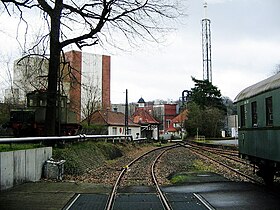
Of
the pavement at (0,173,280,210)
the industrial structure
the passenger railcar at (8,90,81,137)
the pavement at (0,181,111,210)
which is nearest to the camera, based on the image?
the pavement at (0,181,111,210)

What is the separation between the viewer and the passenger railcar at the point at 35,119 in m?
20.6

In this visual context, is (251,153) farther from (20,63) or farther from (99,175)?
(20,63)

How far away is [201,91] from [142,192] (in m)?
69.5

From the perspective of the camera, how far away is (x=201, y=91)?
7838 cm

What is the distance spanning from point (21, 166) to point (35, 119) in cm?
1134

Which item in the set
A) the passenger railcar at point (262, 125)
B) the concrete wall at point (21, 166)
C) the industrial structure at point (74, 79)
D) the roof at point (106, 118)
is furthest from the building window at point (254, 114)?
the roof at point (106, 118)

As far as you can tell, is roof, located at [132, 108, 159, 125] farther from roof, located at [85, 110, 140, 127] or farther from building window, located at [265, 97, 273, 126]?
building window, located at [265, 97, 273, 126]

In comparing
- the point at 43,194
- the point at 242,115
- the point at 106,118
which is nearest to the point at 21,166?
the point at 43,194

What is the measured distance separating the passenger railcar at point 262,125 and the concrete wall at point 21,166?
6247 millimetres

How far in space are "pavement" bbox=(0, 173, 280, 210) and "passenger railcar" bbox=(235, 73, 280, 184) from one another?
0.76 metres

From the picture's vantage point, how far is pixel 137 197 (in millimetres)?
9203

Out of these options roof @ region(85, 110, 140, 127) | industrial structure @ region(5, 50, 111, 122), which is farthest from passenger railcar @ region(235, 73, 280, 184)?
roof @ region(85, 110, 140, 127)

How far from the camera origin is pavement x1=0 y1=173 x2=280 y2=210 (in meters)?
7.96

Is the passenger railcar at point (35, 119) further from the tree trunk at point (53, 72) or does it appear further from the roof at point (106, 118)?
the roof at point (106, 118)
